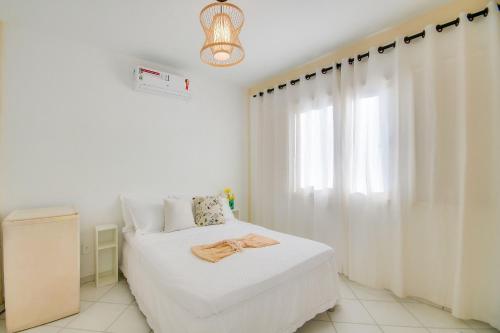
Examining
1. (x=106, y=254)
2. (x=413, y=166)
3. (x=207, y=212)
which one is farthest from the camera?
(x=207, y=212)

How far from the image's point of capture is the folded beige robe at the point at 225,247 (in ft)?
5.90

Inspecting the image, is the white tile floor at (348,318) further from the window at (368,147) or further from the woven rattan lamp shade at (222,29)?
the woven rattan lamp shade at (222,29)

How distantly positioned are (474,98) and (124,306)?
3.50 meters

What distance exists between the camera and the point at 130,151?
9.21ft

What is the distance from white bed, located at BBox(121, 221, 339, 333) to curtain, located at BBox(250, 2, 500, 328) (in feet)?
2.56

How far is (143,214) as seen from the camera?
100 inches

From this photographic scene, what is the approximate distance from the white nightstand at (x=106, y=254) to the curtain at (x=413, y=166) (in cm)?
226

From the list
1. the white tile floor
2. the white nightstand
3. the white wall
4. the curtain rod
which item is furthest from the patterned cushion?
the curtain rod

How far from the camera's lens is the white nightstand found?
2.44 m

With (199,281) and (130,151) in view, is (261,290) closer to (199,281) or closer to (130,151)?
(199,281)

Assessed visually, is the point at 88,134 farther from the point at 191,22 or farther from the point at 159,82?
the point at 191,22

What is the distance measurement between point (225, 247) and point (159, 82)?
222 cm

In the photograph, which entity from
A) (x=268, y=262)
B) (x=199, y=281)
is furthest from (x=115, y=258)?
(x=268, y=262)

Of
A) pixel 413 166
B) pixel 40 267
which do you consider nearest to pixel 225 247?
pixel 40 267
